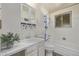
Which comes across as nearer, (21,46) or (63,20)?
(21,46)

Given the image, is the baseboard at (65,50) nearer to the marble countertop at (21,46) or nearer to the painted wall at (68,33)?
the painted wall at (68,33)

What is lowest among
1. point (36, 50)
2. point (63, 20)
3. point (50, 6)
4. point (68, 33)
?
point (36, 50)

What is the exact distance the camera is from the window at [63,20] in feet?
5.70

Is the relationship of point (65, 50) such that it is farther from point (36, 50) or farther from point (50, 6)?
point (50, 6)

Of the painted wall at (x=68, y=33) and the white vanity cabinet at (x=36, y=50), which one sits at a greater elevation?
the painted wall at (x=68, y=33)

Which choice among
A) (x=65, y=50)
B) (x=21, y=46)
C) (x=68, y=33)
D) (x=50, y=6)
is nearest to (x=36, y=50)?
(x=21, y=46)

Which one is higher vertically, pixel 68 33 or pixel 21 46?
pixel 68 33

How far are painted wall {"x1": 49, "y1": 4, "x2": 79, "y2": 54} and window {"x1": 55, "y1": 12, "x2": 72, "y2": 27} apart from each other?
Answer: 51mm

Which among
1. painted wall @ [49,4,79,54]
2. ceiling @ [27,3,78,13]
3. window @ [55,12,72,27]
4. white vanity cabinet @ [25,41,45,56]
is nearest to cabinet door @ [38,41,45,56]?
white vanity cabinet @ [25,41,45,56]

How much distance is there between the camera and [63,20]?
178cm

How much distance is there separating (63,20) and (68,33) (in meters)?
0.22

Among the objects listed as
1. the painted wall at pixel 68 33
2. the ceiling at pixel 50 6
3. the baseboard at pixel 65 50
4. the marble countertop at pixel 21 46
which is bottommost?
Answer: the baseboard at pixel 65 50

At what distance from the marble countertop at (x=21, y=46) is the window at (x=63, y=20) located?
1.31 feet

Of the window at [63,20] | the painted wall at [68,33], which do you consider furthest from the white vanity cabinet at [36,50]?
the window at [63,20]
